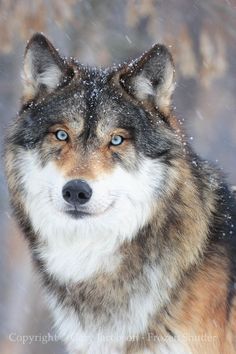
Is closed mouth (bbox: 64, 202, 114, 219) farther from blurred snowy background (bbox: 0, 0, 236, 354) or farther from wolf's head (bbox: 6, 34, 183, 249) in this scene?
blurred snowy background (bbox: 0, 0, 236, 354)

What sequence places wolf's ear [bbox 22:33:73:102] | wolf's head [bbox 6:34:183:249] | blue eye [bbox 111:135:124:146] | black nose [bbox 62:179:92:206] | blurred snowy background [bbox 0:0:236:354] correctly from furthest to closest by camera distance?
1. blurred snowy background [bbox 0:0:236:354]
2. wolf's ear [bbox 22:33:73:102]
3. blue eye [bbox 111:135:124:146]
4. wolf's head [bbox 6:34:183:249]
5. black nose [bbox 62:179:92:206]

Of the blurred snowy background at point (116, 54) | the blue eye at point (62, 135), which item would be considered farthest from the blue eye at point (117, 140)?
the blurred snowy background at point (116, 54)

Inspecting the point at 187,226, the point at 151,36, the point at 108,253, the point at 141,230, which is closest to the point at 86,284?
the point at 108,253

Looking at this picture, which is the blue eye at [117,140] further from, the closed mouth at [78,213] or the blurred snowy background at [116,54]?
the blurred snowy background at [116,54]

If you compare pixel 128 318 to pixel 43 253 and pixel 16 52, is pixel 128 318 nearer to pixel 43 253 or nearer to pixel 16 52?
pixel 43 253

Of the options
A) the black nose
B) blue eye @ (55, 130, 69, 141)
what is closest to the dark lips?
the black nose

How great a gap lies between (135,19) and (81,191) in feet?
19.7

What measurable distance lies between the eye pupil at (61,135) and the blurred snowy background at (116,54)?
5220 millimetres

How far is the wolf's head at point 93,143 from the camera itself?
13.4 ft

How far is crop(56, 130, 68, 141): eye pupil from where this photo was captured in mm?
4205

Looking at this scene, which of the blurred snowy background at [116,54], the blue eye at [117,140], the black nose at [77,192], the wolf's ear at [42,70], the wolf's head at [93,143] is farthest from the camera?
the blurred snowy background at [116,54]

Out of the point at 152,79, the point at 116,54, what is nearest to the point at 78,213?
the point at 152,79

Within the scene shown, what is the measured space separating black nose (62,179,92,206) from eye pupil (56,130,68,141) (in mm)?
406

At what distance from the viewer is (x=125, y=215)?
4.23m
